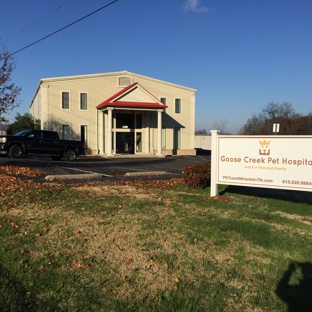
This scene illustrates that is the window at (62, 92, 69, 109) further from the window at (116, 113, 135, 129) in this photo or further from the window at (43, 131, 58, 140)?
the window at (43, 131, 58, 140)

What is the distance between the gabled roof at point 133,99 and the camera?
2933 centimetres

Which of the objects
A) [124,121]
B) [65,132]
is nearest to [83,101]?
[65,132]

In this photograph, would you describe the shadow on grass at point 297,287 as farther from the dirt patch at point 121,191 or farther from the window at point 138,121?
the window at point 138,121

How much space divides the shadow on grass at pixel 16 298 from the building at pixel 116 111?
2555cm

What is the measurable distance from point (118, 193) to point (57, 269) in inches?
184

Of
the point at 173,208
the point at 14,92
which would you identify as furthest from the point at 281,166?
the point at 14,92

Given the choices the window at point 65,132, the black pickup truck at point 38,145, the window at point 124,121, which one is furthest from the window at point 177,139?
the black pickup truck at point 38,145

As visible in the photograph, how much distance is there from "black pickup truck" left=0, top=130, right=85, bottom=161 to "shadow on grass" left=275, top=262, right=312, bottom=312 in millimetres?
18052

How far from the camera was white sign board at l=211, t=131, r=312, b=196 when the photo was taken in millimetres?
7633

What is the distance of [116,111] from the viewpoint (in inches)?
1230

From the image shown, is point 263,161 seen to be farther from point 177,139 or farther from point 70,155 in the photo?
point 177,139

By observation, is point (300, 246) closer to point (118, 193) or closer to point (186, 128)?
point (118, 193)

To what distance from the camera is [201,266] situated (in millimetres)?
4598

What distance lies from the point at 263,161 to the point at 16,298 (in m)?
6.28
